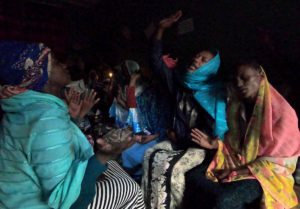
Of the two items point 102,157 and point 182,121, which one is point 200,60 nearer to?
point 182,121

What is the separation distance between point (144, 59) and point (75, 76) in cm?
104

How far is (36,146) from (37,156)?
Answer: 0.13 ft

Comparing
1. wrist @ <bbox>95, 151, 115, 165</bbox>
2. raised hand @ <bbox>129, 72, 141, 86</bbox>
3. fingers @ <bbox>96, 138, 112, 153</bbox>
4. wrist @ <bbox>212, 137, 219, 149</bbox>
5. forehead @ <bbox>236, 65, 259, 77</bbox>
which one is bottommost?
wrist @ <bbox>212, 137, 219, 149</bbox>

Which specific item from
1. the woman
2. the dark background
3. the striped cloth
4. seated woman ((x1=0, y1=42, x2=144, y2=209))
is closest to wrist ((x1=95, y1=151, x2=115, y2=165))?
seated woman ((x1=0, y1=42, x2=144, y2=209))

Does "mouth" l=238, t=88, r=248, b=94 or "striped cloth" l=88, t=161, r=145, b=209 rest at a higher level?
"mouth" l=238, t=88, r=248, b=94

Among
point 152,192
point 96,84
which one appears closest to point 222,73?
point 152,192

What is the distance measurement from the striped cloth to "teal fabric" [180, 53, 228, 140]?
0.70 m

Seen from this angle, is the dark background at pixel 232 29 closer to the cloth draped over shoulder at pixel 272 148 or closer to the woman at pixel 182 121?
the woman at pixel 182 121

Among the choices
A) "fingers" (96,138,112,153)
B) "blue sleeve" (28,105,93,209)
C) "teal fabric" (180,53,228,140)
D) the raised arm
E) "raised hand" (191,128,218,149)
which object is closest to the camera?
"blue sleeve" (28,105,93,209)

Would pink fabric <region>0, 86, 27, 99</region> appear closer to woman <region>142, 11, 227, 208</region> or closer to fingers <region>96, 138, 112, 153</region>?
fingers <region>96, 138, 112, 153</region>

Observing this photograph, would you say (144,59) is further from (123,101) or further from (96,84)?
(123,101)

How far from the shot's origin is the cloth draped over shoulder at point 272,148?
1230mm

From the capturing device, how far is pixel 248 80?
1.33m

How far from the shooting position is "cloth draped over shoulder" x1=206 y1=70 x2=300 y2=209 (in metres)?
1.23
